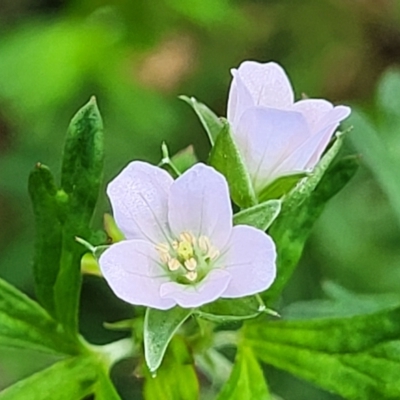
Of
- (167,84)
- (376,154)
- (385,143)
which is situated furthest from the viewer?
(167,84)

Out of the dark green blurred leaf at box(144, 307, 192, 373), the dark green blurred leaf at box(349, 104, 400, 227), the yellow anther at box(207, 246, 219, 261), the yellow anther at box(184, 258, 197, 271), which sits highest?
the yellow anther at box(207, 246, 219, 261)

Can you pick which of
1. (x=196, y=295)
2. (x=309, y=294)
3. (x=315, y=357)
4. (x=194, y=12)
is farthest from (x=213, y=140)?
(x=194, y=12)

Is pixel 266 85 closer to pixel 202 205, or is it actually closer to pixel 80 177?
pixel 202 205

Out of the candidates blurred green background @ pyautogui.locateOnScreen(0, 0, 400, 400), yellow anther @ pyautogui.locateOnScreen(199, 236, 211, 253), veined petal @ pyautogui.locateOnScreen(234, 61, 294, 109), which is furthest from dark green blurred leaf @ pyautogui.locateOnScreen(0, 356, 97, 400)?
blurred green background @ pyautogui.locateOnScreen(0, 0, 400, 400)

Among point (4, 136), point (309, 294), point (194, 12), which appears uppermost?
point (194, 12)

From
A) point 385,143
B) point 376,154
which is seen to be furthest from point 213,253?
point 385,143

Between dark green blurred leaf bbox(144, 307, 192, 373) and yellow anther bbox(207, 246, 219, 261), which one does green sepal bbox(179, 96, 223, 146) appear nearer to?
yellow anther bbox(207, 246, 219, 261)

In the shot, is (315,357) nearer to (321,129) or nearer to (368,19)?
(321,129)
